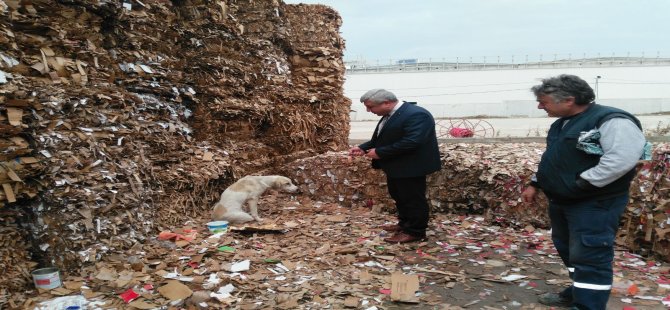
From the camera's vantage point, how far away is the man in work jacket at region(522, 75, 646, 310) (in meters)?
2.88

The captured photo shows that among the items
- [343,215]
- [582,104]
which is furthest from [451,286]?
[343,215]

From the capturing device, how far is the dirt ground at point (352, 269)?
368 centimetres

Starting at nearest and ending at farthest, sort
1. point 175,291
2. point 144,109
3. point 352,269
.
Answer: point 175,291, point 352,269, point 144,109

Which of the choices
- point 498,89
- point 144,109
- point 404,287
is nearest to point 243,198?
point 144,109

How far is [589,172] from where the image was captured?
2932mm

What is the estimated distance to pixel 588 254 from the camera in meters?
3.02

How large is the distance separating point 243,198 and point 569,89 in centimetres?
406

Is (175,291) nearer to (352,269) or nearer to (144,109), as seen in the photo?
(352,269)

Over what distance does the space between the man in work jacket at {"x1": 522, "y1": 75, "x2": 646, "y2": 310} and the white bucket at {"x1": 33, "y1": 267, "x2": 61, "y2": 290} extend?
166 inches

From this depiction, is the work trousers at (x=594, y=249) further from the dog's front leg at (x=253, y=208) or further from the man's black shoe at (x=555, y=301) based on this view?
the dog's front leg at (x=253, y=208)

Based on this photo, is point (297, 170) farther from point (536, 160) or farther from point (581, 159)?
point (581, 159)

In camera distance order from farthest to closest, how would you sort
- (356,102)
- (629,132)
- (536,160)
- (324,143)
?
(356,102)
(324,143)
(536,160)
(629,132)

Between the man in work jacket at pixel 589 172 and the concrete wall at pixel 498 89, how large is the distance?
31.3 metres

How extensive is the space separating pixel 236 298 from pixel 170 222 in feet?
7.46
